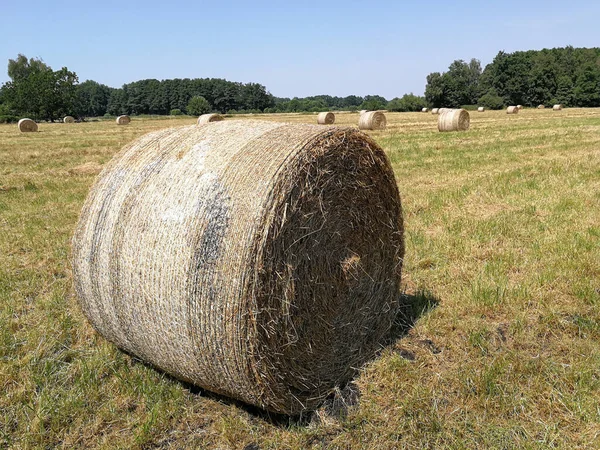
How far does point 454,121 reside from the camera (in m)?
22.1

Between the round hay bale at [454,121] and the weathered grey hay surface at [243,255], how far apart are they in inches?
764

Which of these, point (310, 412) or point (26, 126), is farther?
point (26, 126)

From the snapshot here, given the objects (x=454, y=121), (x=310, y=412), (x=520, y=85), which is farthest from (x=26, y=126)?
(x=520, y=85)

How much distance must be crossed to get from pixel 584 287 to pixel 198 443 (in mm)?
3717

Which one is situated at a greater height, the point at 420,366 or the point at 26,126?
the point at 26,126

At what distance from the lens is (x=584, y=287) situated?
4711 mm

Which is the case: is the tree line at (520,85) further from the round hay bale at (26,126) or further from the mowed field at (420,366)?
the mowed field at (420,366)

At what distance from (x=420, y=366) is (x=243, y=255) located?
5.61 feet

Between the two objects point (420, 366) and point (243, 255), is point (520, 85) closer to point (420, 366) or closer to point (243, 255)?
point (420, 366)

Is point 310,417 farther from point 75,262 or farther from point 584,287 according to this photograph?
point 584,287

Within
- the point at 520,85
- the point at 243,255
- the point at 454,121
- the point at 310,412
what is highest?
the point at 520,85

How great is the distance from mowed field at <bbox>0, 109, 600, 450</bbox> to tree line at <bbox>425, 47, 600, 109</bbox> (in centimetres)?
7276

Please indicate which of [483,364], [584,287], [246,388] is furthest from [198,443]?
[584,287]

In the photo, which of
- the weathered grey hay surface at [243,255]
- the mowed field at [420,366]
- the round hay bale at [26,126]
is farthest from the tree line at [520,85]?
the weathered grey hay surface at [243,255]
